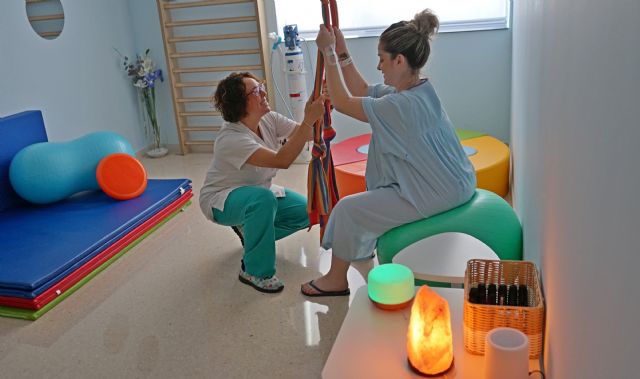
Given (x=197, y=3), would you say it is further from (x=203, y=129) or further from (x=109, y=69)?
(x=203, y=129)

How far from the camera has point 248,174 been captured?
3008mm

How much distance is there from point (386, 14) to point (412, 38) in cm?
262

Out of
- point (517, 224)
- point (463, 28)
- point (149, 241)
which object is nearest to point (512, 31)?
point (463, 28)

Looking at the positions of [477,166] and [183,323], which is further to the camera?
[477,166]

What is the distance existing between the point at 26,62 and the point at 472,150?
3267 millimetres

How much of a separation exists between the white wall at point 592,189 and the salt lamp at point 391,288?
375mm

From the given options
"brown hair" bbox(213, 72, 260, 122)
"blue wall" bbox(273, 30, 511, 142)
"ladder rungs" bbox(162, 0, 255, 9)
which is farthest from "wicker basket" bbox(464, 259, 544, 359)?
"ladder rungs" bbox(162, 0, 255, 9)

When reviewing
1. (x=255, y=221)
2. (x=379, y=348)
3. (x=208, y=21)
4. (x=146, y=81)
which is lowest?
(x=255, y=221)

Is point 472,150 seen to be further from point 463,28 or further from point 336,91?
point 336,91

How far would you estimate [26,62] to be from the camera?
4.32 m

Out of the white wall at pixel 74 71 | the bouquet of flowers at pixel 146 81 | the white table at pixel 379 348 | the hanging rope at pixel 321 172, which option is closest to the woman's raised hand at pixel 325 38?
the hanging rope at pixel 321 172

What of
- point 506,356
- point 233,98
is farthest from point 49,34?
point 506,356

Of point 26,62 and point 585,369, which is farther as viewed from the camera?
point 26,62

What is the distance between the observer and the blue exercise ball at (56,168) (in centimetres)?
369
